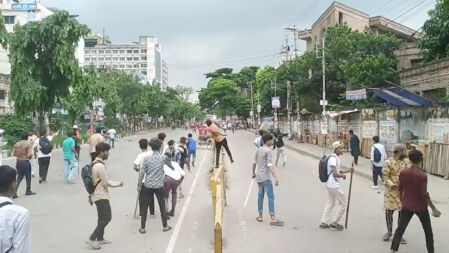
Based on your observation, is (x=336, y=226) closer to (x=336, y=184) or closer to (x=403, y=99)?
(x=336, y=184)

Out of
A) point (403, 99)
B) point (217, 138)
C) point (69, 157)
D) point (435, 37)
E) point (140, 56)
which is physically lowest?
point (69, 157)

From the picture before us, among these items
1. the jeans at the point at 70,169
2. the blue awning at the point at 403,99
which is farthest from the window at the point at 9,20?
the jeans at the point at 70,169

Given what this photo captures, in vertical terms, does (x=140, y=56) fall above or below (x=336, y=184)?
above

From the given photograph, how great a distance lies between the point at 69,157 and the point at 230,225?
8.32m

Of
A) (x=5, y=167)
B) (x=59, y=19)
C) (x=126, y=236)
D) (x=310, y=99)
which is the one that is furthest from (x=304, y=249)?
(x=310, y=99)

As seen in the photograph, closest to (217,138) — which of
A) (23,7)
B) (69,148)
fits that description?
(69,148)

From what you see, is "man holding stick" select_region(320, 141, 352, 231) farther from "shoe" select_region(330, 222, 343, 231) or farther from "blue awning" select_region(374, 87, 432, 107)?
"blue awning" select_region(374, 87, 432, 107)

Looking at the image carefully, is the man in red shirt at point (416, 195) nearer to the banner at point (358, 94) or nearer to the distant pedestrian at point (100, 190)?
the distant pedestrian at point (100, 190)

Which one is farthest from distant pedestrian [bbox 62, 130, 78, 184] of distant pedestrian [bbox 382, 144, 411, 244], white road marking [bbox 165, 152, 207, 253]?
distant pedestrian [bbox 382, 144, 411, 244]

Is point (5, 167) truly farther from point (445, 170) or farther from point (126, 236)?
point (445, 170)

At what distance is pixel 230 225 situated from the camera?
415 inches

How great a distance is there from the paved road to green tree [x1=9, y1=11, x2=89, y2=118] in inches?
378

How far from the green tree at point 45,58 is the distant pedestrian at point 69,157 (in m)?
7.93

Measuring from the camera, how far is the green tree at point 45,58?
24844 millimetres
